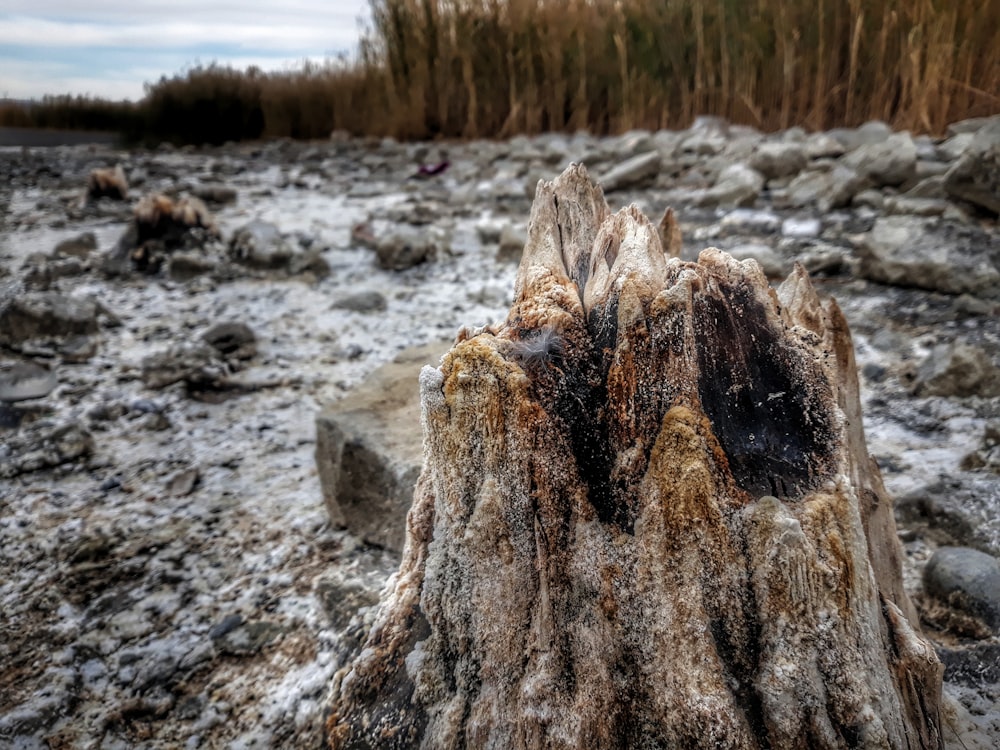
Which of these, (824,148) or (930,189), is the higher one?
(824,148)

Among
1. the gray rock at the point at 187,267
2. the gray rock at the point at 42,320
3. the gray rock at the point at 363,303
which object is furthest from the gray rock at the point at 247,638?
the gray rock at the point at 187,267

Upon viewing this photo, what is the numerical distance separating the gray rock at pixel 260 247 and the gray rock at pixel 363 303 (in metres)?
0.75

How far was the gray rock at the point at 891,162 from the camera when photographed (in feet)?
12.0

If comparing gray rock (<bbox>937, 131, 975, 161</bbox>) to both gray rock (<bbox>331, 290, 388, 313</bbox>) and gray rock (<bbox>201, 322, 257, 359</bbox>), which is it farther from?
gray rock (<bbox>201, 322, 257, 359</bbox>)

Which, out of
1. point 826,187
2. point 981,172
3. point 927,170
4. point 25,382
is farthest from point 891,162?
point 25,382

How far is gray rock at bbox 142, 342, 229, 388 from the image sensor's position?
8.75 ft

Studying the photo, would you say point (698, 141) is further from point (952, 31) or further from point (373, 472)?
point (373, 472)

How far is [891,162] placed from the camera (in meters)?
3.69

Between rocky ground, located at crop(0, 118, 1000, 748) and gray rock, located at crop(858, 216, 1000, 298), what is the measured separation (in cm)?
1

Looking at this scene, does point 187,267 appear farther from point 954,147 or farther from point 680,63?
point 680,63

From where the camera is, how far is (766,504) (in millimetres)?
914

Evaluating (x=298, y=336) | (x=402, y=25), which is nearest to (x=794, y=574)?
(x=298, y=336)

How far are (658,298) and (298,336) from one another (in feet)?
7.86

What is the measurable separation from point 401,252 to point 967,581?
303 cm
